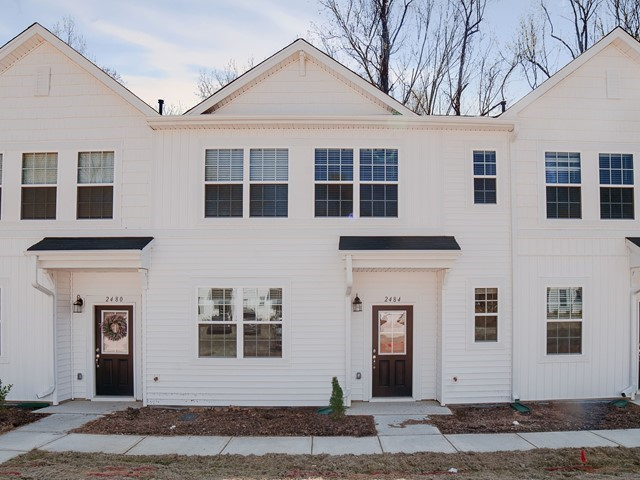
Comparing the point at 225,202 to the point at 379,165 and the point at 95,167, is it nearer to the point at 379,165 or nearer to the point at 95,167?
the point at 95,167

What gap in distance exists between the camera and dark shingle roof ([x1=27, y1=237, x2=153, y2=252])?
34.8ft

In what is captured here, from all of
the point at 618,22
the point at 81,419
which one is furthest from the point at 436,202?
the point at 618,22

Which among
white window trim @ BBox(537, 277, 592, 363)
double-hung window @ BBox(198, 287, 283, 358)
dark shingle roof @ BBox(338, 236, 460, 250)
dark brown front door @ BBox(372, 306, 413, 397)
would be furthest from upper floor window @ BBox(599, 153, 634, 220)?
double-hung window @ BBox(198, 287, 283, 358)

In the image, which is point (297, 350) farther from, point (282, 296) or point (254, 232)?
point (254, 232)

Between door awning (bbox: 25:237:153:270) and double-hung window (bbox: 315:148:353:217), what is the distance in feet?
13.1

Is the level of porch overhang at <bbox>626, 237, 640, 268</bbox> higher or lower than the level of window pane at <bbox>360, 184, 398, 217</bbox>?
lower

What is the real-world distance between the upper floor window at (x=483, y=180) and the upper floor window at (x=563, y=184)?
132 centimetres

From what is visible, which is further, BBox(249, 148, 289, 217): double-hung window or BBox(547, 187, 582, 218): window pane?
BBox(547, 187, 582, 218): window pane

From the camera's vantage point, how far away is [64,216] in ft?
37.0

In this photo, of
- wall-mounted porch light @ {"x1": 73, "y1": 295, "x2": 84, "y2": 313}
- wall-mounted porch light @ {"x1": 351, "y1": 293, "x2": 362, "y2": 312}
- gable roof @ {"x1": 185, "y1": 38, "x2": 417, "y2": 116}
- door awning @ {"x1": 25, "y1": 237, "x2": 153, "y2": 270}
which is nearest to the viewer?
door awning @ {"x1": 25, "y1": 237, "x2": 153, "y2": 270}

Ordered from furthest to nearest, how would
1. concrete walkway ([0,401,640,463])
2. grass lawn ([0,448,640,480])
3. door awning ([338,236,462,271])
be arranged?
1. door awning ([338,236,462,271])
2. concrete walkway ([0,401,640,463])
3. grass lawn ([0,448,640,480])

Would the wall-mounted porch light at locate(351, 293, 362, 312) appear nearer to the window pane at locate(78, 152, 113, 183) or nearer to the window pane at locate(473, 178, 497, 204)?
the window pane at locate(473, 178, 497, 204)

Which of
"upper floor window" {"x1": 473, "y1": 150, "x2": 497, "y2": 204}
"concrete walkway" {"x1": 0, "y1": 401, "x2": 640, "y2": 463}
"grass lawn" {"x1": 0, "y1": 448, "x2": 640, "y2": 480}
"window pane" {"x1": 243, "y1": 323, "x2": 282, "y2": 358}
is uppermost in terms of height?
"upper floor window" {"x1": 473, "y1": 150, "x2": 497, "y2": 204}

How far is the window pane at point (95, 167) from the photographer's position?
11344 mm
